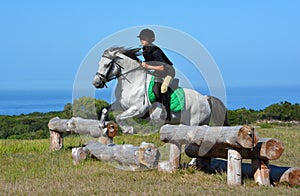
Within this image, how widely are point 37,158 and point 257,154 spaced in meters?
4.96

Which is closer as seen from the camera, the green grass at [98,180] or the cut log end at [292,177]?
the green grass at [98,180]

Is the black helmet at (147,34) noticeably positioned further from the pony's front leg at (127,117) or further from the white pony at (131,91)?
the pony's front leg at (127,117)

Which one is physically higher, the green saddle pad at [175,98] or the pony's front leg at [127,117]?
the green saddle pad at [175,98]

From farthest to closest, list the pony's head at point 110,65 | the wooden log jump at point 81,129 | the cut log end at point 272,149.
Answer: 1. the wooden log jump at point 81,129
2. the pony's head at point 110,65
3. the cut log end at point 272,149

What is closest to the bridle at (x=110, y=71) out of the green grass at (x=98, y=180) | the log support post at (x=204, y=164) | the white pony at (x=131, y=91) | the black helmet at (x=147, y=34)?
the white pony at (x=131, y=91)

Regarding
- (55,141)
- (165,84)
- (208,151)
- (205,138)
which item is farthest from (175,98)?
(55,141)

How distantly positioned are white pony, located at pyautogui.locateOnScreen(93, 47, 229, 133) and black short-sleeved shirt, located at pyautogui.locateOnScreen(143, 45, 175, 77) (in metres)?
0.35

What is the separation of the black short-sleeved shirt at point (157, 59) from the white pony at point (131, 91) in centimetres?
35

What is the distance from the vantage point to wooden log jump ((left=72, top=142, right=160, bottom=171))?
9023 mm

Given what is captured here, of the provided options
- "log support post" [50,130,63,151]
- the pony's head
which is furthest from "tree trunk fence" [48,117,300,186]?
"log support post" [50,130,63,151]

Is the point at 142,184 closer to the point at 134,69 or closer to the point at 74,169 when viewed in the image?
the point at 74,169

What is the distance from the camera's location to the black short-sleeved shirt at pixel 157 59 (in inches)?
365

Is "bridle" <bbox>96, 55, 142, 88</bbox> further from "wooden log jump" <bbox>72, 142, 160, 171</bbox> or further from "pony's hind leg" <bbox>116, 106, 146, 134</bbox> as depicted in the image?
"wooden log jump" <bbox>72, 142, 160, 171</bbox>

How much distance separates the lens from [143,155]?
899 centimetres
